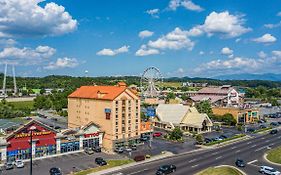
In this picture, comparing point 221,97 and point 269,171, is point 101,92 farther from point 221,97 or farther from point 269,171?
point 221,97

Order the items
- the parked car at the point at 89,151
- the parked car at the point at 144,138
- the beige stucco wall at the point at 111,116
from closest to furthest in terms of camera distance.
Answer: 1. the parked car at the point at 89,151
2. the beige stucco wall at the point at 111,116
3. the parked car at the point at 144,138

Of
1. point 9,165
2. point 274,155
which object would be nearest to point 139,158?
point 9,165

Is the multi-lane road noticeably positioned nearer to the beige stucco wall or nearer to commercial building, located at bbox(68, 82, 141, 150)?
commercial building, located at bbox(68, 82, 141, 150)

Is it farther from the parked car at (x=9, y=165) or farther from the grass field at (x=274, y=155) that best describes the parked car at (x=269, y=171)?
the parked car at (x=9, y=165)

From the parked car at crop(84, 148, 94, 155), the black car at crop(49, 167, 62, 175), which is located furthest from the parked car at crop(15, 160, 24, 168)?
the parked car at crop(84, 148, 94, 155)

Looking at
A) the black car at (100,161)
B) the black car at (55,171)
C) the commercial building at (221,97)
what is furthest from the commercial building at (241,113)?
the black car at (55,171)
